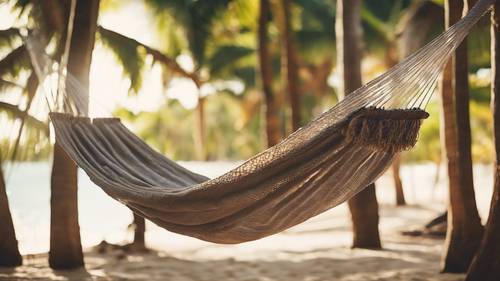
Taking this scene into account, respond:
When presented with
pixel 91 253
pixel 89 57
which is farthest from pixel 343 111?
pixel 91 253

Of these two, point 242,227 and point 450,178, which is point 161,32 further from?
point 242,227

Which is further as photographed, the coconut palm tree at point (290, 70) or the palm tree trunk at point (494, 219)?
the coconut palm tree at point (290, 70)

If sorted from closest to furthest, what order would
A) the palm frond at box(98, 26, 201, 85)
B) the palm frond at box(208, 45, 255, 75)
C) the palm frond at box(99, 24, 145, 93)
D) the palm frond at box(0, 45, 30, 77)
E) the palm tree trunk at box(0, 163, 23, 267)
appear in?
the palm tree trunk at box(0, 163, 23, 267) < the palm frond at box(0, 45, 30, 77) < the palm frond at box(98, 26, 201, 85) < the palm frond at box(99, 24, 145, 93) < the palm frond at box(208, 45, 255, 75)

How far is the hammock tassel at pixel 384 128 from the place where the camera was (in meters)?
1.93

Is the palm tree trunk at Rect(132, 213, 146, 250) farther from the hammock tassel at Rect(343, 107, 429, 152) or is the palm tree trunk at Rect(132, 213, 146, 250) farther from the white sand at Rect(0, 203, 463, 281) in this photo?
the hammock tassel at Rect(343, 107, 429, 152)

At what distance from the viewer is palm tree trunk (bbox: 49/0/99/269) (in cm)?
343

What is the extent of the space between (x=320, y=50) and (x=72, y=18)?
7017 millimetres

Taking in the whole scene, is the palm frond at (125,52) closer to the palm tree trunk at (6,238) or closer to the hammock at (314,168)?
the palm tree trunk at (6,238)

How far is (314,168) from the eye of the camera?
6.59ft

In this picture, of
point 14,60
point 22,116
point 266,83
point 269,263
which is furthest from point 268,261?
point 266,83

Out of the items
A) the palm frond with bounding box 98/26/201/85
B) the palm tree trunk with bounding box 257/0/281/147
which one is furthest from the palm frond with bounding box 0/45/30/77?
the palm tree trunk with bounding box 257/0/281/147

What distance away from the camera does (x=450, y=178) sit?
125 inches

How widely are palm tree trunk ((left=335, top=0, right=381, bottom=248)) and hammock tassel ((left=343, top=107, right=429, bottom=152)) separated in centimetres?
209

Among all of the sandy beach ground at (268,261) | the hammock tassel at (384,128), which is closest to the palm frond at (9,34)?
the sandy beach ground at (268,261)
